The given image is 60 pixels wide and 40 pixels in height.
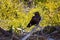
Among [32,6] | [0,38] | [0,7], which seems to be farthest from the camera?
[32,6]

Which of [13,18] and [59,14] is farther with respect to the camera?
[59,14]

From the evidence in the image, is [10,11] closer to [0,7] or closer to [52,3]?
[0,7]

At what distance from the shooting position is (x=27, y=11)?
6270 mm

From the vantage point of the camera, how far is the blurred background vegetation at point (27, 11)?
593cm

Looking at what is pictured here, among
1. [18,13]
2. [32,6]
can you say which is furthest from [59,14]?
[18,13]

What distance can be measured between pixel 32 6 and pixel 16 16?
2.34ft

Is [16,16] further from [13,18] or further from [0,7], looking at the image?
[0,7]

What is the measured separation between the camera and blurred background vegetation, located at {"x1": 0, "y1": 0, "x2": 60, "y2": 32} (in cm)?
593

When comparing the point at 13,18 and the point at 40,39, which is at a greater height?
the point at 40,39

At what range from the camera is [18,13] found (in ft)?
20.2

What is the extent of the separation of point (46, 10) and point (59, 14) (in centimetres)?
48

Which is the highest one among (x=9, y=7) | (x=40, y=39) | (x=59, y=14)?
(x=40, y=39)

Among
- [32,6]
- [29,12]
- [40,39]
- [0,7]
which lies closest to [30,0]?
[32,6]

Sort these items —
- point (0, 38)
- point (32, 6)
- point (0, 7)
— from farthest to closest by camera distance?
point (32, 6), point (0, 7), point (0, 38)
